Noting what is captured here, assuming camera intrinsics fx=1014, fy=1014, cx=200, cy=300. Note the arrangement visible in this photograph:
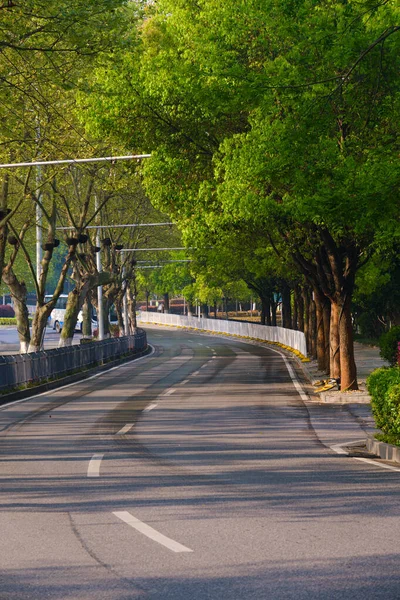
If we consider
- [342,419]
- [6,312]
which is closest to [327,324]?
[342,419]

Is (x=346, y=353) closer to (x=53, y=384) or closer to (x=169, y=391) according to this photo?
(x=169, y=391)

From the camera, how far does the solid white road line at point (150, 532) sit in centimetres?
836

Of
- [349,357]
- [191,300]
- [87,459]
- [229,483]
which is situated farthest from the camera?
[191,300]

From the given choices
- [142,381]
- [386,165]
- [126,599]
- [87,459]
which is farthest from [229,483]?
[142,381]

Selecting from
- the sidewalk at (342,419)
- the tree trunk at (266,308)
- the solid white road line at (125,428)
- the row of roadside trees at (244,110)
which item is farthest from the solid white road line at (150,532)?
the tree trunk at (266,308)

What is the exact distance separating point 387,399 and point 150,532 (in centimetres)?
709

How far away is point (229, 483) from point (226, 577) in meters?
5.17

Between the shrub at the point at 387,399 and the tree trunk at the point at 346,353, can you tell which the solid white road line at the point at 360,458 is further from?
the tree trunk at the point at 346,353

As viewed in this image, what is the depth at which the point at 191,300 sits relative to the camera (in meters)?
114

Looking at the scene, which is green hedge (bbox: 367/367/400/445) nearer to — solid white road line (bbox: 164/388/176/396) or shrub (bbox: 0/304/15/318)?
solid white road line (bbox: 164/388/176/396)

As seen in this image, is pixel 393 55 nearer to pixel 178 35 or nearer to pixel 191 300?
pixel 178 35

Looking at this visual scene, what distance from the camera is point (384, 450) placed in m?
15.2

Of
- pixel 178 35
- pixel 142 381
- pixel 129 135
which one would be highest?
pixel 178 35

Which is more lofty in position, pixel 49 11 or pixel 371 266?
pixel 49 11
